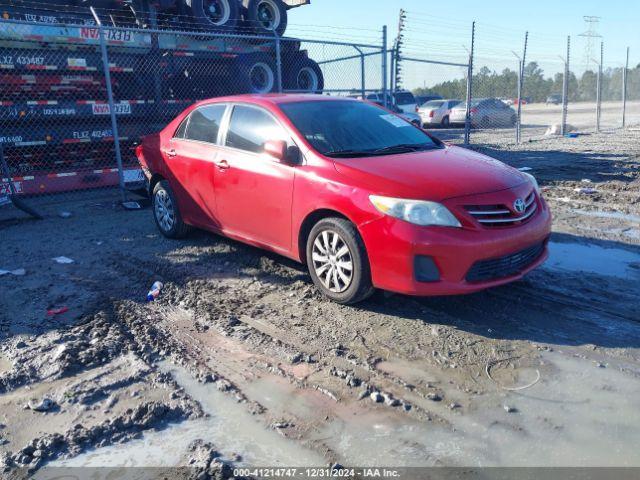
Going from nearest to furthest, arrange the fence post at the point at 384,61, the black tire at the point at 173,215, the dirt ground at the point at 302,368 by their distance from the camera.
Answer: the dirt ground at the point at 302,368, the black tire at the point at 173,215, the fence post at the point at 384,61

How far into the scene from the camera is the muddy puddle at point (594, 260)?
514cm

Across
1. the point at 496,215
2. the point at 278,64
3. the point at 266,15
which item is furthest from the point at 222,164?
the point at 266,15

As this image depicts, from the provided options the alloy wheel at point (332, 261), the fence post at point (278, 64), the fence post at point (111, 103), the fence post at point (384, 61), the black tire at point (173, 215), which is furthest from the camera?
the fence post at point (384, 61)

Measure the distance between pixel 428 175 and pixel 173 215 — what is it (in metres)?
3.35

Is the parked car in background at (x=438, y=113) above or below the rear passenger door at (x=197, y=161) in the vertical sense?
above

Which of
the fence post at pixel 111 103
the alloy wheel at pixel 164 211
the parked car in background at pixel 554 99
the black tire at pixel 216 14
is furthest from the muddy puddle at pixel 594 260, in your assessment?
the parked car in background at pixel 554 99

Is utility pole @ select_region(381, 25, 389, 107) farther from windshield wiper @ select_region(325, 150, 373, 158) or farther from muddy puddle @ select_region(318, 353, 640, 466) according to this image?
muddy puddle @ select_region(318, 353, 640, 466)

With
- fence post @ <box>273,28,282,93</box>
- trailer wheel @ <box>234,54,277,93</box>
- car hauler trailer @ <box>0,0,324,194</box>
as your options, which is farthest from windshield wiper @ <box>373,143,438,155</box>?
trailer wheel @ <box>234,54,277,93</box>

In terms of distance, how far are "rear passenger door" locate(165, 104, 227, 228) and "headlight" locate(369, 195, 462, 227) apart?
230 centimetres

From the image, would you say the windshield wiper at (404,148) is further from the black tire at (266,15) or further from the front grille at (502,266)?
the black tire at (266,15)

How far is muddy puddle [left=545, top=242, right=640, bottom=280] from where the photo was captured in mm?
5137

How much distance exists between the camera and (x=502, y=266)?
4.16 metres

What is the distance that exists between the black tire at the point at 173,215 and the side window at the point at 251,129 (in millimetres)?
1291

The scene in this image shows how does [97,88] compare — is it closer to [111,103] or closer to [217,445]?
[111,103]
